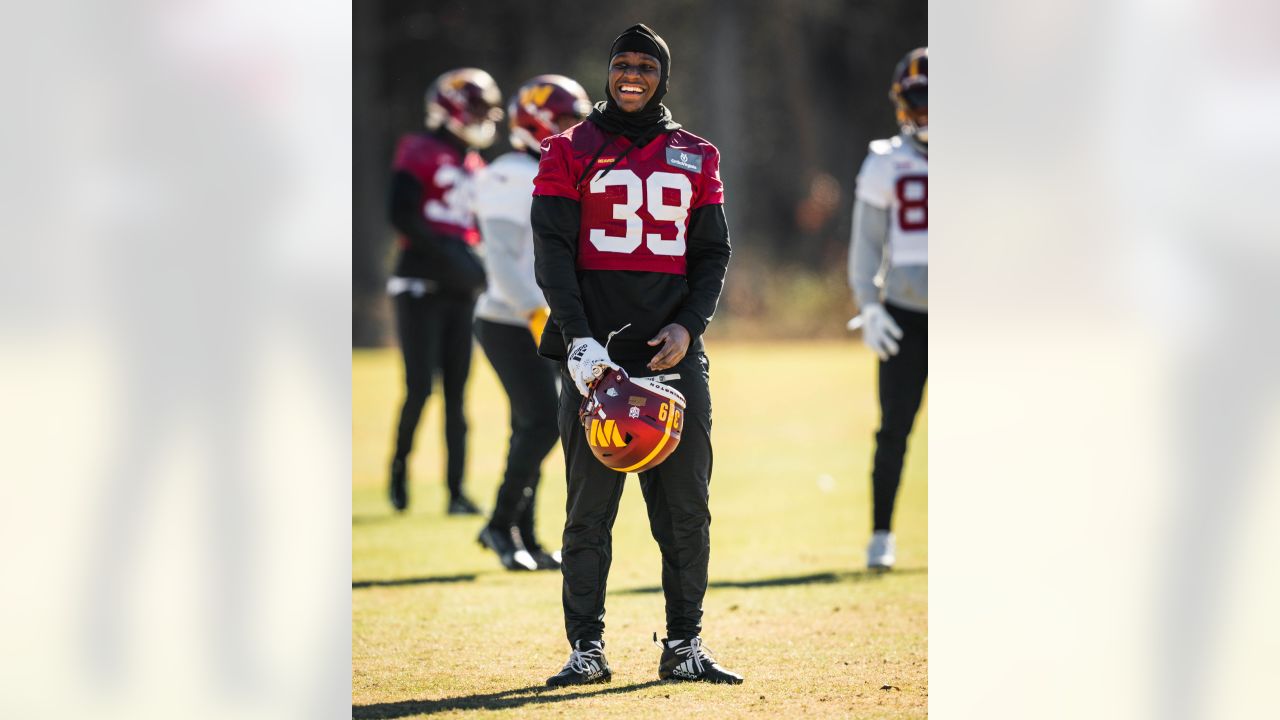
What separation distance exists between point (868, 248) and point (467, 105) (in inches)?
104

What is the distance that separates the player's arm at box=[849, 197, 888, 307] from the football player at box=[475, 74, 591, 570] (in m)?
1.29

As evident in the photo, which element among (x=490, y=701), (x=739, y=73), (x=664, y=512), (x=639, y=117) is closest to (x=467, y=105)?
(x=639, y=117)

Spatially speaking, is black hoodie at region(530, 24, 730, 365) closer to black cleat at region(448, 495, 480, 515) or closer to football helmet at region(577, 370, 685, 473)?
football helmet at region(577, 370, 685, 473)

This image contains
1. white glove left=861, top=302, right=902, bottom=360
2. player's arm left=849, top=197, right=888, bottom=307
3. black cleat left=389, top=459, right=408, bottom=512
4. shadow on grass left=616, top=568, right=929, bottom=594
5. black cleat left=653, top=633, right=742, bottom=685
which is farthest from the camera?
black cleat left=389, top=459, right=408, bottom=512

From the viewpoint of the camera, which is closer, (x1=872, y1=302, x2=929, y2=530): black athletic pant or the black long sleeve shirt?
the black long sleeve shirt

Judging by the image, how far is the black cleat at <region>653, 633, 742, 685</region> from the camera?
4.52 metres

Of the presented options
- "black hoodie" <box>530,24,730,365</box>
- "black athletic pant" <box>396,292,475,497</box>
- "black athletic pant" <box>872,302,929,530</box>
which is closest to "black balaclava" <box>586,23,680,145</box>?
"black hoodie" <box>530,24,730,365</box>

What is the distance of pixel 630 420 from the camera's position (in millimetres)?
4152

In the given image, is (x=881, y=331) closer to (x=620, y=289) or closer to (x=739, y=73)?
(x=620, y=289)

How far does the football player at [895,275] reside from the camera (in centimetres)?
650
